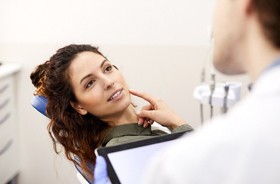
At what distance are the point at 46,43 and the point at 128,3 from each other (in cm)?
57

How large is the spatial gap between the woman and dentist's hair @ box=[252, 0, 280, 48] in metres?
0.77

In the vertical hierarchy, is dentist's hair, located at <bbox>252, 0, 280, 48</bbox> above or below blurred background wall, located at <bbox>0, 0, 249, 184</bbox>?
above

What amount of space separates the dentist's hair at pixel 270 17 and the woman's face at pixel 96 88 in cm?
83

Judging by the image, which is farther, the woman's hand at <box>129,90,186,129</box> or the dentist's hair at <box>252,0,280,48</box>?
the woman's hand at <box>129,90,186,129</box>

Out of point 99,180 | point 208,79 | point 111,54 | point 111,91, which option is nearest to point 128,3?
point 111,54

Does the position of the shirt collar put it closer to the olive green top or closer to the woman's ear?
the olive green top

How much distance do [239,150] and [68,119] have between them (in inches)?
39.3

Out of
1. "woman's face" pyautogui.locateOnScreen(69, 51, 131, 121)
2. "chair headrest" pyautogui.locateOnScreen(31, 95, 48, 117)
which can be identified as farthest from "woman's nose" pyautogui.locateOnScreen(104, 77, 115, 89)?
"chair headrest" pyautogui.locateOnScreen(31, 95, 48, 117)

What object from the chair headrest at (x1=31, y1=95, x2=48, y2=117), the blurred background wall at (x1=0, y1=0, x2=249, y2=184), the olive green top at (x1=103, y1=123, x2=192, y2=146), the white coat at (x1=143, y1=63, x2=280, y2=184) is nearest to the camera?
the white coat at (x1=143, y1=63, x2=280, y2=184)

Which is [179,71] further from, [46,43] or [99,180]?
[99,180]

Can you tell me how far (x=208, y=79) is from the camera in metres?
2.11

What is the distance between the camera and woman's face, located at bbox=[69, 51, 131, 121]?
130cm

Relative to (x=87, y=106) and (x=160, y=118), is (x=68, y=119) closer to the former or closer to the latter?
(x=87, y=106)

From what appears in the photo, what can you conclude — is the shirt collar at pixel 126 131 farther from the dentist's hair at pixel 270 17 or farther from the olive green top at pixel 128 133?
the dentist's hair at pixel 270 17
